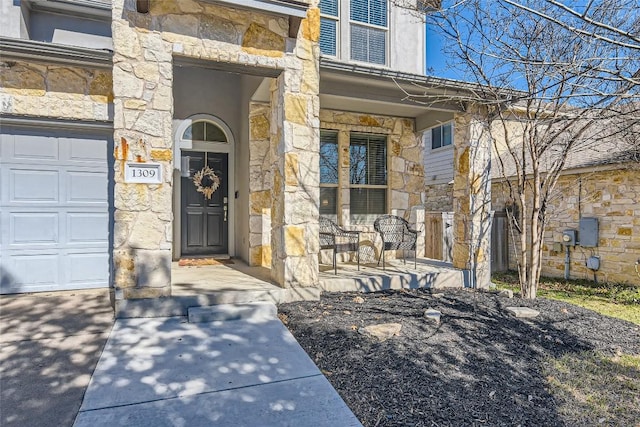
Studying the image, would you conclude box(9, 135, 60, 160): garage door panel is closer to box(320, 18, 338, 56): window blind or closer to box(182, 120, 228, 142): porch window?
box(182, 120, 228, 142): porch window

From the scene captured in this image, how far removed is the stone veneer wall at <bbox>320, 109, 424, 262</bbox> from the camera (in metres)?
6.70

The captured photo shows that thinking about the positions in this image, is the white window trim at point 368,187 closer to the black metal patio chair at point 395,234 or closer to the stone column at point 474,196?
the black metal patio chair at point 395,234


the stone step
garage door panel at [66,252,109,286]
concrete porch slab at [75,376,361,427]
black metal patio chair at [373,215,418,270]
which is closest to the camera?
concrete porch slab at [75,376,361,427]

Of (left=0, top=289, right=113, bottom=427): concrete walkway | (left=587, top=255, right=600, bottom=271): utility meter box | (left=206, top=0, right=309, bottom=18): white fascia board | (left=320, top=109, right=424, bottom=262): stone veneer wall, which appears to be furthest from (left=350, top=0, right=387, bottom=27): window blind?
(left=0, top=289, right=113, bottom=427): concrete walkway

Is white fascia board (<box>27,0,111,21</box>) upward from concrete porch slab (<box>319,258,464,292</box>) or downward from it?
upward

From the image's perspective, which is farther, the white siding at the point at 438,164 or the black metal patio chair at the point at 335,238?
the white siding at the point at 438,164

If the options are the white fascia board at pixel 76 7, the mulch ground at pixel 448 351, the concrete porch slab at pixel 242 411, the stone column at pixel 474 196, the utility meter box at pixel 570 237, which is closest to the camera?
the concrete porch slab at pixel 242 411

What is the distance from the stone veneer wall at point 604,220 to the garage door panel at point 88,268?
23.6 ft

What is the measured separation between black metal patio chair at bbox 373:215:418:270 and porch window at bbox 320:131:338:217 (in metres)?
0.91

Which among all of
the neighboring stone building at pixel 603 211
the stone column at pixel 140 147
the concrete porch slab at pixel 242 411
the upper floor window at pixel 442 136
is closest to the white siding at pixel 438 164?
the upper floor window at pixel 442 136

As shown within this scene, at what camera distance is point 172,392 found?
2.40 meters

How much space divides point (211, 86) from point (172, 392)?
5.42 meters

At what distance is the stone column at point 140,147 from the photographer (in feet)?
12.3

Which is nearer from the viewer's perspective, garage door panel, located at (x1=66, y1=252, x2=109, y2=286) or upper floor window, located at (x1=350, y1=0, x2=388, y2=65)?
garage door panel, located at (x1=66, y1=252, x2=109, y2=286)
